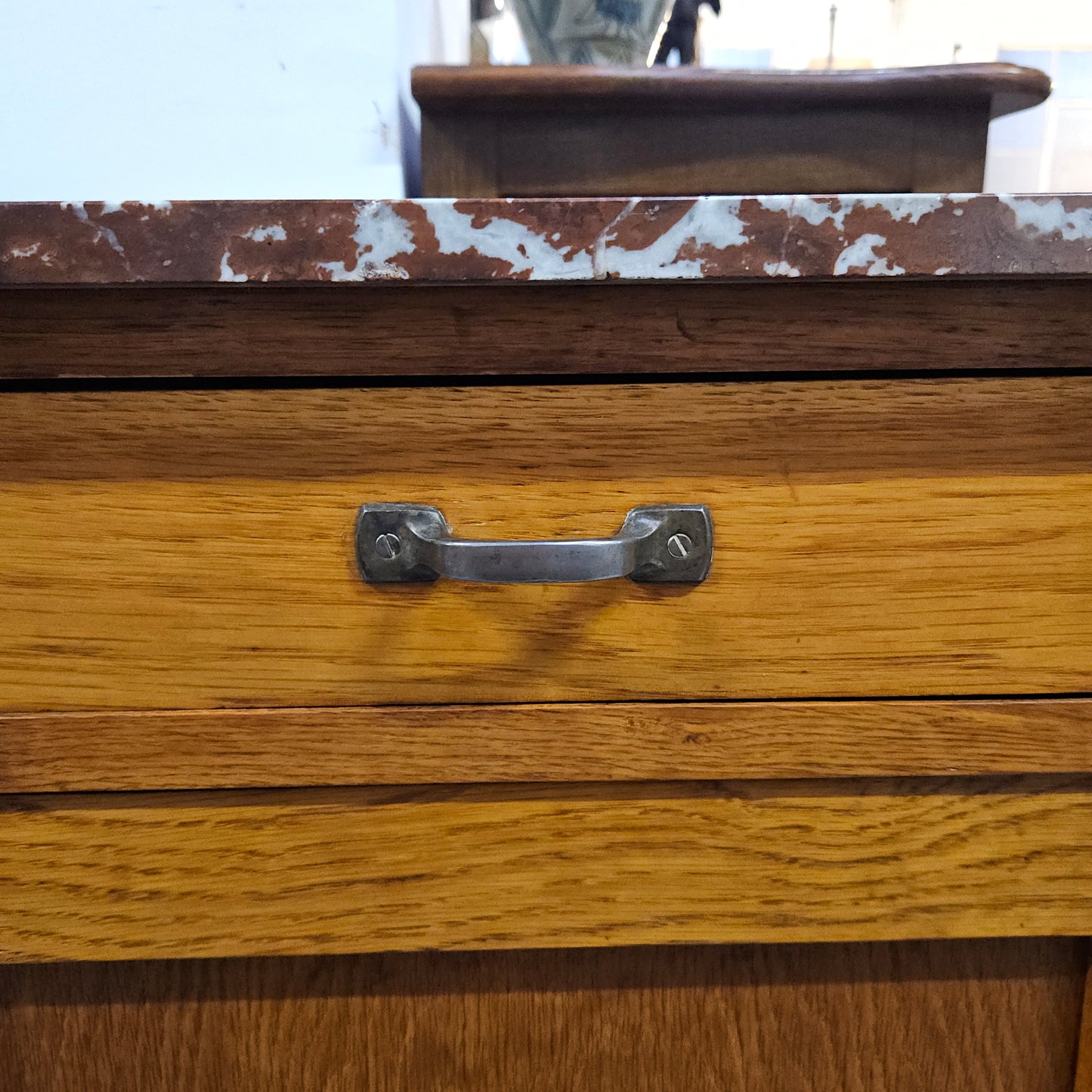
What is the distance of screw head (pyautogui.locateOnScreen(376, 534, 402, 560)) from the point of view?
302 millimetres

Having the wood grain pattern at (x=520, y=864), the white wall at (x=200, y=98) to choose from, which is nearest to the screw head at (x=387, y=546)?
→ the wood grain pattern at (x=520, y=864)

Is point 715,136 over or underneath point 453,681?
over

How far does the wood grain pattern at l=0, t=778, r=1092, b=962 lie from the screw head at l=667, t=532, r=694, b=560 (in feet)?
0.33

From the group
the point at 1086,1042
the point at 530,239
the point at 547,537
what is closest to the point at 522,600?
the point at 547,537

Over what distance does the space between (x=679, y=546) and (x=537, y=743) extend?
0.32 ft

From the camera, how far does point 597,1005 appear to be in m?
0.37

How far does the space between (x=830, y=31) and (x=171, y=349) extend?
0.80 metres

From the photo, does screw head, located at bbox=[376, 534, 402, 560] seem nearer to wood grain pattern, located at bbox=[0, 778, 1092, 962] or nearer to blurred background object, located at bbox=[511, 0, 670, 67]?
wood grain pattern, located at bbox=[0, 778, 1092, 962]

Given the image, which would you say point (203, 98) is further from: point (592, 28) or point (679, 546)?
point (679, 546)

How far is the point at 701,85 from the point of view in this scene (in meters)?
0.36

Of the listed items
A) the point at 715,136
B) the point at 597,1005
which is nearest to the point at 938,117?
the point at 715,136

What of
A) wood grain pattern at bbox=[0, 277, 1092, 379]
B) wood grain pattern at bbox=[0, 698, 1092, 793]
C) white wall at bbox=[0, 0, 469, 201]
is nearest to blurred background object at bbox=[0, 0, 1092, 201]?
white wall at bbox=[0, 0, 469, 201]

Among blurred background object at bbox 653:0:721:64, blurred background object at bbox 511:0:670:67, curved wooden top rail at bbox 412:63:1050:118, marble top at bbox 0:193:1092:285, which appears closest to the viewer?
marble top at bbox 0:193:1092:285

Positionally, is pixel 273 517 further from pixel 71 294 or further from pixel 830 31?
pixel 830 31
